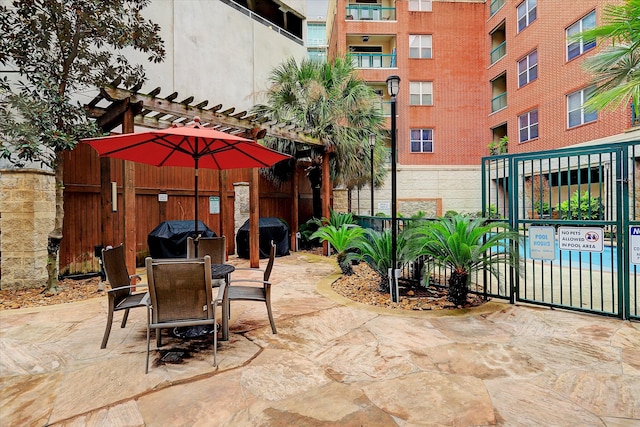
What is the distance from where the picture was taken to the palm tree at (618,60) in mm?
4516

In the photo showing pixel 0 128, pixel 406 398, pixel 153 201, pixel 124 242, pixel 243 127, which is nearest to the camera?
pixel 406 398

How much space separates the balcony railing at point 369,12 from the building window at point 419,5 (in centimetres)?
101

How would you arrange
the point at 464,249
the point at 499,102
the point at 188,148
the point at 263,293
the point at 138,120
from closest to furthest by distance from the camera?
the point at 263,293, the point at 464,249, the point at 188,148, the point at 138,120, the point at 499,102

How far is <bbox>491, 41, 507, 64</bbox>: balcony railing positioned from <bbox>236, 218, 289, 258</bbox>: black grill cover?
53.4 feet

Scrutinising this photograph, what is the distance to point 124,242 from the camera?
5.29 m

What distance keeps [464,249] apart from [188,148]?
3.85 metres

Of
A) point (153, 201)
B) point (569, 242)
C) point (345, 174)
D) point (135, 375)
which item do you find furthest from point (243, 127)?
point (569, 242)

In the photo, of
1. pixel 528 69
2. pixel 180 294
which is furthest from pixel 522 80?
pixel 180 294

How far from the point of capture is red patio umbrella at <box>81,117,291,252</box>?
354 cm

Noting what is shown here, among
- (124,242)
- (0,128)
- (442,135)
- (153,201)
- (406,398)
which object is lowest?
(406,398)

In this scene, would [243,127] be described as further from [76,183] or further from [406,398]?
[406,398]

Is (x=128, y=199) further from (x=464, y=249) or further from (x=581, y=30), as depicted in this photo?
(x=581, y=30)

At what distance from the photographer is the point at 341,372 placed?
2740 millimetres

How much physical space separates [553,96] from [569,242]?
44.7ft
